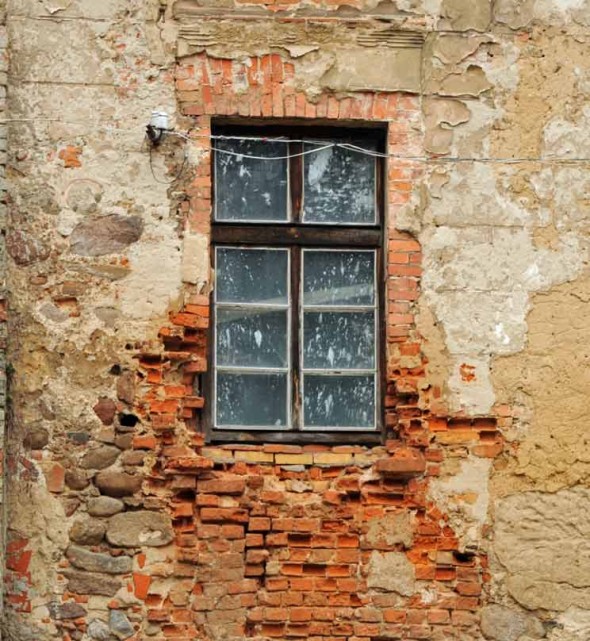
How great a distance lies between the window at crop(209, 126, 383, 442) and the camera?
331 inches

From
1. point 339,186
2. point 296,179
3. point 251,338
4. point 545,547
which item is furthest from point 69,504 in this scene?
point 545,547

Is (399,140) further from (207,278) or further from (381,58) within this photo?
(207,278)

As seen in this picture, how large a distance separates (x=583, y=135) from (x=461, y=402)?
1508 millimetres

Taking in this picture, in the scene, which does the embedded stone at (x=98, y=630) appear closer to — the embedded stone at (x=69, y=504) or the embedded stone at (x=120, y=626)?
the embedded stone at (x=120, y=626)

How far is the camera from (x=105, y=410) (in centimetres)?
816

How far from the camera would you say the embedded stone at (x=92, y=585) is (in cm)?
799

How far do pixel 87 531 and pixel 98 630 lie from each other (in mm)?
469

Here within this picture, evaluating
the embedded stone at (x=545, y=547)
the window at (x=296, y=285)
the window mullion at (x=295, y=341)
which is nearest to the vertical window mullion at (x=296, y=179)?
the window at (x=296, y=285)

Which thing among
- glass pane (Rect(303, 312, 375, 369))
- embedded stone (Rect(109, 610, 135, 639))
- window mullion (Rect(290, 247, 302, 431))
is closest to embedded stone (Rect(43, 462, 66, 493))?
embedded stone (Rect(109, 610, 135, 639))

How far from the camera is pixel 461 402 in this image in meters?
8.28

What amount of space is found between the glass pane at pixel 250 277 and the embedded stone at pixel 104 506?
1187 mm

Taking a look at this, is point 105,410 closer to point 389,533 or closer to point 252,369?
point 252,369

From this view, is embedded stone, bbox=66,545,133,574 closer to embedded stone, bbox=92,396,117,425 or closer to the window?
embedded stone, bbox=92,396,117,425

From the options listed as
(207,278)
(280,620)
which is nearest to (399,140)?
(207,278)
